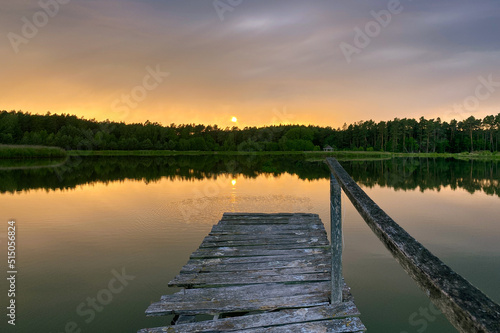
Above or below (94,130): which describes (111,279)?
below

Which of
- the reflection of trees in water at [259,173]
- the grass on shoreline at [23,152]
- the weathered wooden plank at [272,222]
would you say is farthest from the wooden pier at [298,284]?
the grass on shoreline at [23,152]

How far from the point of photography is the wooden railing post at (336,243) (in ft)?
12.9

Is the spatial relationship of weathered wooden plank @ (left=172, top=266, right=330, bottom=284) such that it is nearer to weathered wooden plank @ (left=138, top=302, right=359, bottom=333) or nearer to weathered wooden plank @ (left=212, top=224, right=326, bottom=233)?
weathered wooden plank @ (left=138, top=302, right=359, bottom=333)

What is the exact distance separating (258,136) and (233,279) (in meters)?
145

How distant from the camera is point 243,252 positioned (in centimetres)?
648

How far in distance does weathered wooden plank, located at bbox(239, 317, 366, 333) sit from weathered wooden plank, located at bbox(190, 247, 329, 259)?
8.74 feet

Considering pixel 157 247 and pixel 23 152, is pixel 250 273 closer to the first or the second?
pixel 157 247

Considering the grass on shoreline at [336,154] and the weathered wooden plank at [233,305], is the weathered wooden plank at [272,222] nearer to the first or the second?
the weathered wooden plank at [233,305]

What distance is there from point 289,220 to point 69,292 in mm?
6170

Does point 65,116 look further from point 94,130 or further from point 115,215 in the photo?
point 115,215

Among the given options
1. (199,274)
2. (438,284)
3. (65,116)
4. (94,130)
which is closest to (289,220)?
(199,274)

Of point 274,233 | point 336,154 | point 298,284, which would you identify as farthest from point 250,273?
point 336,154

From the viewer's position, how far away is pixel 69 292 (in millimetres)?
6656

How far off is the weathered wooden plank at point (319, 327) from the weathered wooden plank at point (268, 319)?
3.0 inches
